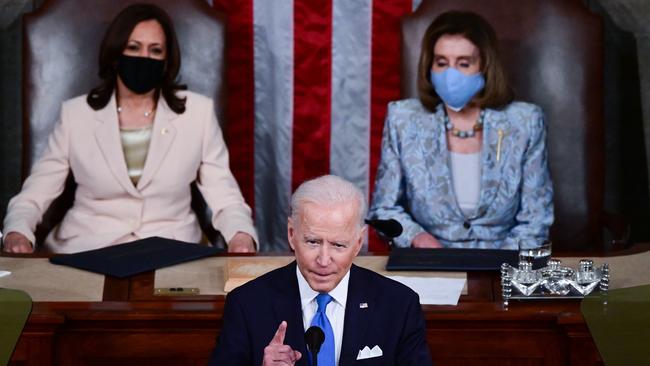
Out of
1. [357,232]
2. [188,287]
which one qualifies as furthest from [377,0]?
[357,232]

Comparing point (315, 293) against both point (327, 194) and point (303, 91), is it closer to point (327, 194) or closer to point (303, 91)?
point (327, 194)

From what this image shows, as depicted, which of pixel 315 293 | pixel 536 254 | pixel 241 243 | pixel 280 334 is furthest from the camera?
pixel 241 243

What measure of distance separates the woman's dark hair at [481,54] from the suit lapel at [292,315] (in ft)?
7.04

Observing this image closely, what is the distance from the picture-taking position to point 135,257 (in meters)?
4.03

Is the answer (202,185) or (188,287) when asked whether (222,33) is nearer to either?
(202,185)

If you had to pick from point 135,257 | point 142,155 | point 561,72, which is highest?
point 561,72

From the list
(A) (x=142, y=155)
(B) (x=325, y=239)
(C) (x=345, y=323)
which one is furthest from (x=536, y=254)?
(A) (x=142, y=155)

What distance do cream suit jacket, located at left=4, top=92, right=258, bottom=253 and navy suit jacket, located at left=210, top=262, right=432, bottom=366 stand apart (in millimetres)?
1935

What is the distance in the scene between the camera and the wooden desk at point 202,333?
350 cm

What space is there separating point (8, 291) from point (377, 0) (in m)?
3.22

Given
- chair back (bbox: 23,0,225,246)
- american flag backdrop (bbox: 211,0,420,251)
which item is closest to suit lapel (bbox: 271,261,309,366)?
chair back (bbox: 23,0,225,246)

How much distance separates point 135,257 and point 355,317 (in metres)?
→ 1.25

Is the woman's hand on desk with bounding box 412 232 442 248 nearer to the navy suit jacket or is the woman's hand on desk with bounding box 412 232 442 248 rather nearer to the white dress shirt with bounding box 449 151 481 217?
the white dress shirt with bounding box 449 151 481 217

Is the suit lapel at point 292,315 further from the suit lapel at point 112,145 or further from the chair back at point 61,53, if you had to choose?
the chair back at point 61,53
